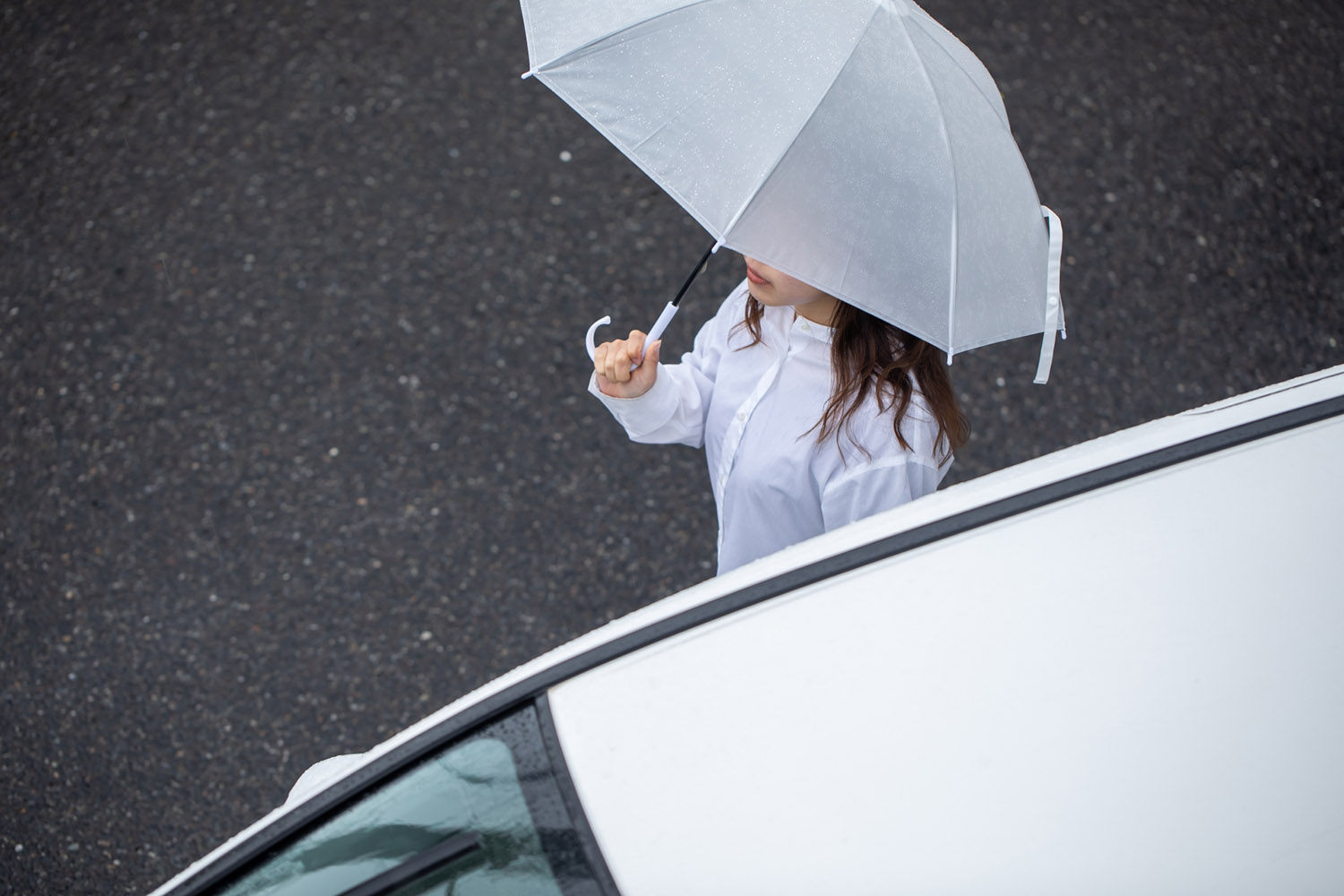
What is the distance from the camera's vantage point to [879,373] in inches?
68.1

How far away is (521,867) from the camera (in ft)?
4.46

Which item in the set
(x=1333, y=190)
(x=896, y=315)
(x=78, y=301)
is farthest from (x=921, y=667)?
(x=1333, y=190)

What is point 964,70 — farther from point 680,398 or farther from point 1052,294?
point 680,398

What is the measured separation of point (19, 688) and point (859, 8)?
2.77m

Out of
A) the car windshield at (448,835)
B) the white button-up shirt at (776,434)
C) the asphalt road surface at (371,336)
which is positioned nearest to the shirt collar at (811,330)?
the white button-up shirt at (776,434)

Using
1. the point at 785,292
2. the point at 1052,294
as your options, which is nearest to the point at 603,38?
the point at 785,292

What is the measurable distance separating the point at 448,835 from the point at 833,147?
111 cm

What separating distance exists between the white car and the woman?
10.0 inches

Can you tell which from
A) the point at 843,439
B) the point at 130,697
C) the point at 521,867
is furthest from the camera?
the point at 130,697

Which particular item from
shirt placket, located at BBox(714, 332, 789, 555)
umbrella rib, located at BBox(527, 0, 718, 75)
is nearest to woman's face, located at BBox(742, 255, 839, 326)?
shirt placket, located at BBox(714, 332, 789, 555)

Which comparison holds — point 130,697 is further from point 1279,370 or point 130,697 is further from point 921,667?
point 1279,370

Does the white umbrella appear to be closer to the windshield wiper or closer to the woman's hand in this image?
the woman's hand

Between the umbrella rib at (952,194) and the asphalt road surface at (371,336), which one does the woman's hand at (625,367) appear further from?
the asphalt road surface at (371,336)

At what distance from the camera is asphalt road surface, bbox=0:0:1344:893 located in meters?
2.81
